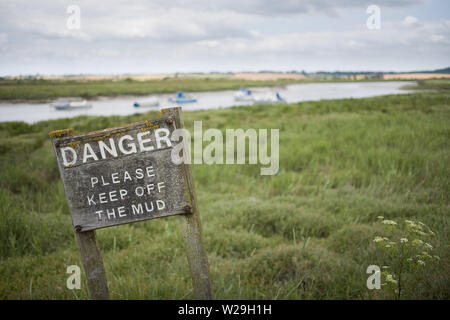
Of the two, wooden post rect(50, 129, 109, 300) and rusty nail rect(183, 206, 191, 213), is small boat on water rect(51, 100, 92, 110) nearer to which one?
wooden post rect(50, 129, 109, 300)

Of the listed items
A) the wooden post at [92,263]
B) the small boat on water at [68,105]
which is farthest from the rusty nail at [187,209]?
the small boat on water at [68,105]

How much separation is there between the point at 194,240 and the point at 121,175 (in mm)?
659

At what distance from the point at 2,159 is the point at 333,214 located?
7.84 metres

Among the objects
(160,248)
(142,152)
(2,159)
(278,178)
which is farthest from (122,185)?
(2,159)

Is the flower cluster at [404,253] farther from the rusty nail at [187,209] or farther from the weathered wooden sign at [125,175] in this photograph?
the weathered wooden sign at [125,175]

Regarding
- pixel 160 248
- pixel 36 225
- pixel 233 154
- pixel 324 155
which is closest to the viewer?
pixel 160 248

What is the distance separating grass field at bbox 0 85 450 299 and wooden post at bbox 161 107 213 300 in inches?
33.6

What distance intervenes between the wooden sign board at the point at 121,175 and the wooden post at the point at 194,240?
47 millimetres

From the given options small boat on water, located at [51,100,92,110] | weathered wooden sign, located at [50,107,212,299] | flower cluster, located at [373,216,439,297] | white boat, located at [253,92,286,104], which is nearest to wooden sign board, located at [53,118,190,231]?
weathered wooden sign, located at [50,107,212,299]

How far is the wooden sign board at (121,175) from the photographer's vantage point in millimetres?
1941

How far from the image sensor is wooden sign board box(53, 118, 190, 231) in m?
1.94
